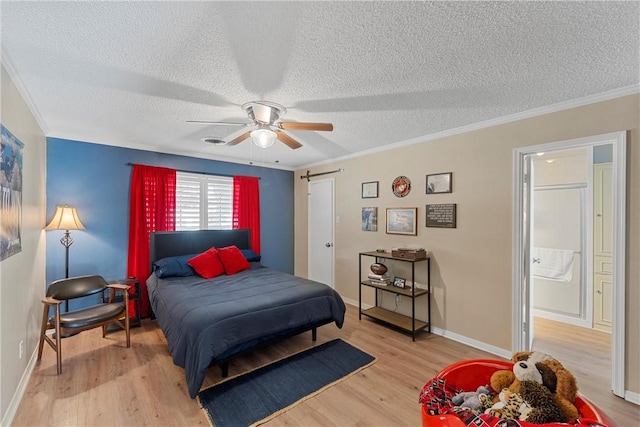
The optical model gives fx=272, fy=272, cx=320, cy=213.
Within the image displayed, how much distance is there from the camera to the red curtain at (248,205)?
487cm

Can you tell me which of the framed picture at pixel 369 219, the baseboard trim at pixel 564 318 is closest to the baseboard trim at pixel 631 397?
the baseboard trim at pixel 564 318

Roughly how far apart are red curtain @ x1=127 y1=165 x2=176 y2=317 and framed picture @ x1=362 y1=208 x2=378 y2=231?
2980mm

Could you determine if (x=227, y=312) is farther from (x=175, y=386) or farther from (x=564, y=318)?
(x=564, y=318)

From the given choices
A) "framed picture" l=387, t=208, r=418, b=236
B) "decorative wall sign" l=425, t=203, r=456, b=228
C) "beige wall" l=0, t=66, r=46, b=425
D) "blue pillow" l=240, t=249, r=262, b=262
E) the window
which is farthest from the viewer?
"blue pillow" l=240, t=249, r=262, b=262

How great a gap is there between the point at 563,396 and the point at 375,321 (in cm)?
262

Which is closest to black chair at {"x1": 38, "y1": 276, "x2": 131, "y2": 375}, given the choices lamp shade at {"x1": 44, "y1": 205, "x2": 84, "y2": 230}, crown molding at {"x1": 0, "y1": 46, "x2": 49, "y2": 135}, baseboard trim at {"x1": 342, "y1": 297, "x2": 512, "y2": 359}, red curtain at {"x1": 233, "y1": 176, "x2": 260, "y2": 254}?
lamp shade at {"x1": 44, "y1": 205, "x2": 84, "y2": 230}

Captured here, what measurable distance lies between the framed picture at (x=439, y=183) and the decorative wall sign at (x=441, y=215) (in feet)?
0.61

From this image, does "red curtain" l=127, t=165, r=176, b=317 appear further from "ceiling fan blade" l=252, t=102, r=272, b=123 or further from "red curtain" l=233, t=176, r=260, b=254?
"ceiling fan blade" l=252, t=102, r=272, b=123

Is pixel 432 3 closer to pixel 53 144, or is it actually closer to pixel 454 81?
pixel 454 81

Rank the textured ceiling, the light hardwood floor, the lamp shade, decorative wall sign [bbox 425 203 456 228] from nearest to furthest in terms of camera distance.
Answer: the textured ceiling
the light hardwood floor
the lamp shade
decorative wall sign [bbox 425 203 456 228]

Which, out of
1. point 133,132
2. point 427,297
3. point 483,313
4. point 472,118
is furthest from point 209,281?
point 472,118

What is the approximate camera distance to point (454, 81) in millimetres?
2080

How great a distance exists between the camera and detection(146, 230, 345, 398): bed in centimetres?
222

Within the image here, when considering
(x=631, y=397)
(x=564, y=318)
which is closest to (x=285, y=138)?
(x=631, y=397)
